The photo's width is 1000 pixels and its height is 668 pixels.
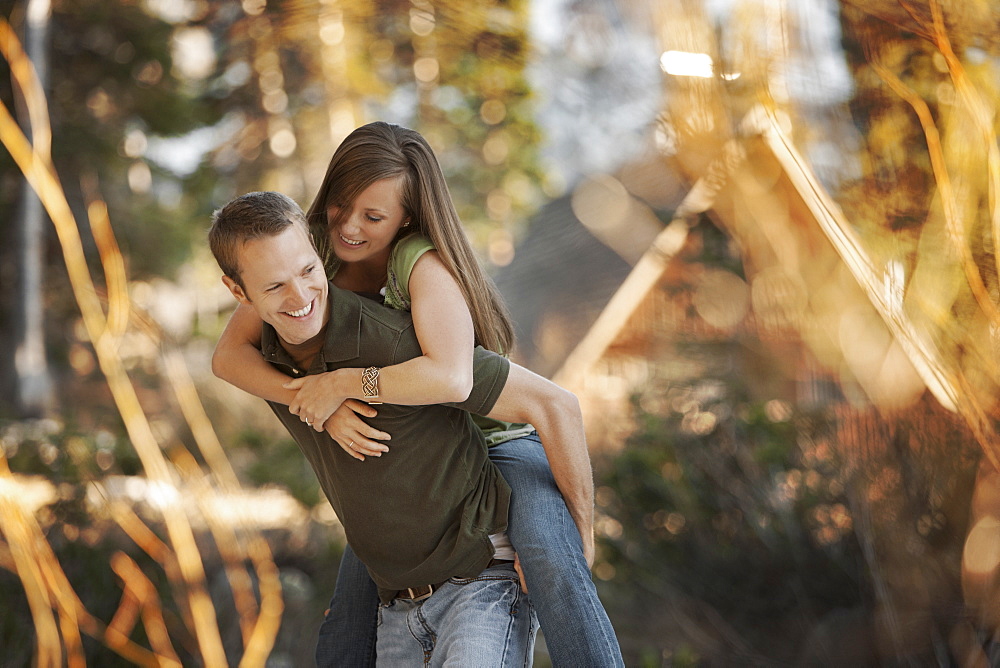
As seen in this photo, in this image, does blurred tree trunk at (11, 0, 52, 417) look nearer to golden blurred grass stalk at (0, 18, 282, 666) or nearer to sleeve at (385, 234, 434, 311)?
golden blurred grass stalk at (0, 18, 282, 666)

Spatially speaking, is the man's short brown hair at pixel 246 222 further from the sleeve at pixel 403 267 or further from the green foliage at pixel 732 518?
the green foliage at pixel 732 518

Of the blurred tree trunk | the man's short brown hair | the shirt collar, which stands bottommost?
the blurred tree trunk

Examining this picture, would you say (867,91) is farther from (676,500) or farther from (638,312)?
(638,312)

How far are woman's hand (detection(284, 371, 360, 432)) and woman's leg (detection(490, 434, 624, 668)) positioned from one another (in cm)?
39

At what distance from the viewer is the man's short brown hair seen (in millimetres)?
1437

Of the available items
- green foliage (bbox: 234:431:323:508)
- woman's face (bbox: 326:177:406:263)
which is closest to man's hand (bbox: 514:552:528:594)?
Answer: woman's face (bbox: 326:177:406:263)

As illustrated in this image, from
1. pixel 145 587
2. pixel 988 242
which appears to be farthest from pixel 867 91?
pixel 145 587

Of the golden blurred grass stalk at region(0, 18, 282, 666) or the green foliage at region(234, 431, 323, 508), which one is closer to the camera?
the golden blurred grass stalk at region(0, 18, 282, 666)

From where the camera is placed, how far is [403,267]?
161cm

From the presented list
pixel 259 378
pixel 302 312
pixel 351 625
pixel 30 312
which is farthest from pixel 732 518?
pixel 30 312

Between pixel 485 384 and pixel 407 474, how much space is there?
22 centimetres

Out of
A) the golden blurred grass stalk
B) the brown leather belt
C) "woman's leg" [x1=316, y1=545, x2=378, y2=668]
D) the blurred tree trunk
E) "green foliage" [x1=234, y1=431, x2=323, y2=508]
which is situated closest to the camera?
the brown leather belt

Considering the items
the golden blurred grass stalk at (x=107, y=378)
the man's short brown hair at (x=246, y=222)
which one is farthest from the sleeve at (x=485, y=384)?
the golden blurred grass stalk at (x=107, y=378)

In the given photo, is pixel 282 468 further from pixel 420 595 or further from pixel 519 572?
pixel 519 572
